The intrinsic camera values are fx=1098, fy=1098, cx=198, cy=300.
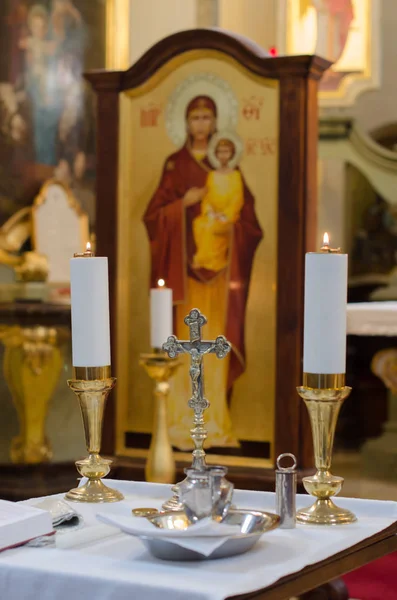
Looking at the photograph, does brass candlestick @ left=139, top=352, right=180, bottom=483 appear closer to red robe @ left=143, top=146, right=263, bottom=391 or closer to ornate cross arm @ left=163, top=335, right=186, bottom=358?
red robe @ left=143, top=146, right=263, bottom=391

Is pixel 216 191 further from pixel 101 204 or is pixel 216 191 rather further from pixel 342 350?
pixel 342 350

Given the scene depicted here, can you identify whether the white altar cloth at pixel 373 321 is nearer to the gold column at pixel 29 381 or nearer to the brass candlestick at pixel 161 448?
the gold column at pixel 29 381

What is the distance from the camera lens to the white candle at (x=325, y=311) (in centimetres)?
229

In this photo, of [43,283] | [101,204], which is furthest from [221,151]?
[43,283]

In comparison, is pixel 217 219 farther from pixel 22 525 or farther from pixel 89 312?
pixel 22 525

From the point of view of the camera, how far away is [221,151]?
470 cm

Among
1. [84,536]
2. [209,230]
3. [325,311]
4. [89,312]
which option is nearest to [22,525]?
[84,536]

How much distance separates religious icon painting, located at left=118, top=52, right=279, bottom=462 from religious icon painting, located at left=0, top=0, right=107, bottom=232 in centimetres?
201

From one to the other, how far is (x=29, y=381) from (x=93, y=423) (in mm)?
4142

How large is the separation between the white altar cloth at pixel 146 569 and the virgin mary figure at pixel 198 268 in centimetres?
252

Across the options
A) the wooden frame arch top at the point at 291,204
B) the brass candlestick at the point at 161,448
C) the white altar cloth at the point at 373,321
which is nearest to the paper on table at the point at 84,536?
the brass candlestick at the point at 161,448

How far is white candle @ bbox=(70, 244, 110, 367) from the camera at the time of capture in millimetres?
2453

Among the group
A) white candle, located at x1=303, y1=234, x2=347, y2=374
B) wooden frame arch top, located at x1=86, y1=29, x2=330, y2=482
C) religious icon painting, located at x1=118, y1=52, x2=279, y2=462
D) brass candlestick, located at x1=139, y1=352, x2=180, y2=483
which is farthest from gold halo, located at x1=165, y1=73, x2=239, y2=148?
white candle, located at x1=303, y1=234, x2=347, y2=374

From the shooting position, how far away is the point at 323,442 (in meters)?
2.29
